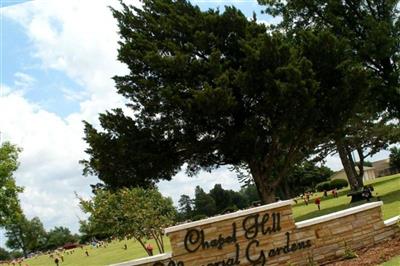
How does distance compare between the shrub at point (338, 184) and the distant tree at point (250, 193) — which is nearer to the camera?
the shrub at point (338, 184)

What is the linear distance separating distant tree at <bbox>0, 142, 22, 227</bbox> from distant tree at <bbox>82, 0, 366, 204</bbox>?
35.6 feet

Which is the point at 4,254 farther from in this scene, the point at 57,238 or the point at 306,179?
the point at 306,179

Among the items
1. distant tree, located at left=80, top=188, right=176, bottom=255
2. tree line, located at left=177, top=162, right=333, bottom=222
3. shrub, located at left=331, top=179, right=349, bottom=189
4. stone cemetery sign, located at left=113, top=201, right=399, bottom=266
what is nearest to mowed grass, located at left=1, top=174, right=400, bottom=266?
distant tree, located at left=80, top=188, right=176, bottom=255

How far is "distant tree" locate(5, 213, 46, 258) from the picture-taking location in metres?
144

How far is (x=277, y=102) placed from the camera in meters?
25.0

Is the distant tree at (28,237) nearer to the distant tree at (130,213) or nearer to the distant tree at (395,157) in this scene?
the distant tree at (395,157)

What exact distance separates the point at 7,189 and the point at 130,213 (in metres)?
17.3

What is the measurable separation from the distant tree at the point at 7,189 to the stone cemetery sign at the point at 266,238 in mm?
29283

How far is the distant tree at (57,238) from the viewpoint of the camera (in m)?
136

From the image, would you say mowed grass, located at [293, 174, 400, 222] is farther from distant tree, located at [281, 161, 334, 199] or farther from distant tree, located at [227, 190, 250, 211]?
distant tree, located at [227, 190, 250, 211]

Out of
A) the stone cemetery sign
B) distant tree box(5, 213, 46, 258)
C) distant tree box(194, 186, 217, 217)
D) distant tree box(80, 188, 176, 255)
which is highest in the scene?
distant tree box(5, 213, 46, 258)

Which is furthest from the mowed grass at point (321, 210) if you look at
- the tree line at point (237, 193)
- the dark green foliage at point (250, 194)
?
the dark green foliage at point (250, 194)

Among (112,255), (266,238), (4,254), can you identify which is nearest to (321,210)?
(112,255)

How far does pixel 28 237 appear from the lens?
14488 cm
